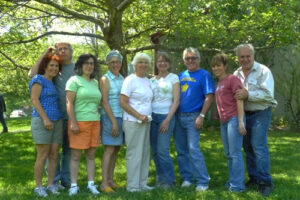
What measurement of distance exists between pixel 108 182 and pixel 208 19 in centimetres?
506

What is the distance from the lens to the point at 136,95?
15.5ft

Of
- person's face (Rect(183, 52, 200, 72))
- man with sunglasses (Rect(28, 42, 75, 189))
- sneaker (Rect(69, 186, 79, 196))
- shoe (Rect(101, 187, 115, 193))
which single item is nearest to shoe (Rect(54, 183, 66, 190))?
man with sunglasses (Rect(28, 42, 75, 189))

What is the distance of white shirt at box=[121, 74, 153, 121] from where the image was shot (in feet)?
15.4

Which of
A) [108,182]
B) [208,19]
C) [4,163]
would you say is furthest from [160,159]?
[208,19]

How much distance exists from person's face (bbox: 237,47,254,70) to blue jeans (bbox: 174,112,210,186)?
0.97 metres

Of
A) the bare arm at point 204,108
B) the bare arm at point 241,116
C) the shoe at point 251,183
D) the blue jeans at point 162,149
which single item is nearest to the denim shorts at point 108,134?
the blue jeans at point 162,149

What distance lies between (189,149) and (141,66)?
140cm

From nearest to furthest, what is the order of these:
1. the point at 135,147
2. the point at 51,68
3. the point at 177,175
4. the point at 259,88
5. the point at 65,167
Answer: the point at 259,88
the point at 51,68
the point at 135,147
the point at 65,167
the point at 177,175

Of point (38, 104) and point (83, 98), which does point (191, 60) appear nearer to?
point (83, 98)

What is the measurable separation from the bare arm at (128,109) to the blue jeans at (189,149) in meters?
0.63

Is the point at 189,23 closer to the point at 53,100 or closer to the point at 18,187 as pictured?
the point at 53,100

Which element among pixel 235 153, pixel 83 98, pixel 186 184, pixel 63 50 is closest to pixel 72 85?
pixel 83 98

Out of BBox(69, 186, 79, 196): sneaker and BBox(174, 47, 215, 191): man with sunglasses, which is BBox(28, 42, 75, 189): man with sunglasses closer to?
BBox(69, 186, 79, 196): sneaker

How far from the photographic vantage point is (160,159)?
5.04 metres
